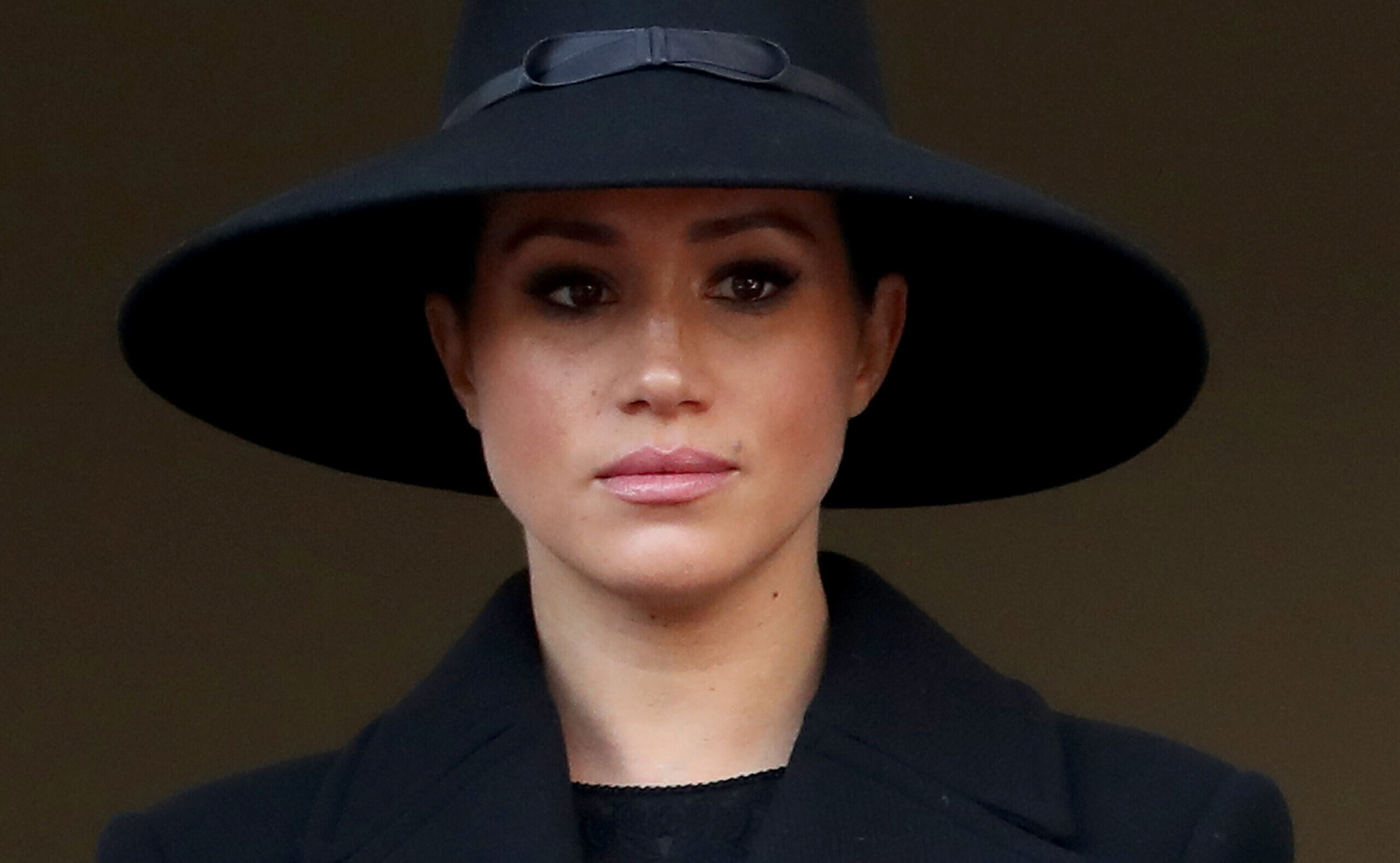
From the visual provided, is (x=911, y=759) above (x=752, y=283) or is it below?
below

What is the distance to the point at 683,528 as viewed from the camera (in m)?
1.82

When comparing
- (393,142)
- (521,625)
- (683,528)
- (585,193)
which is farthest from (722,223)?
(393,142)

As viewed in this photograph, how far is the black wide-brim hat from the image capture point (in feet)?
5.52

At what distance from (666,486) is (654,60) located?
304 mm

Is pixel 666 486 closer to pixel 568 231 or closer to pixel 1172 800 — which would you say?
pixel 568 231

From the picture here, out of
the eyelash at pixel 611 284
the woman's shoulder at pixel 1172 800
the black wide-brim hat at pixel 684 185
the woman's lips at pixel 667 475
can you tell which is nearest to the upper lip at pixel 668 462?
the woman's lips at pixel 667 475

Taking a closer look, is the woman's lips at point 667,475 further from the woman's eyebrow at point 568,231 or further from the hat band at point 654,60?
the hat band at point 654,60

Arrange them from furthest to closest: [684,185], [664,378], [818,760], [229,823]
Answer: [229,823] < [818,760] < [664,378] < [684,185]

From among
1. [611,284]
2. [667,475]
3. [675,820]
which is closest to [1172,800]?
[675,820]

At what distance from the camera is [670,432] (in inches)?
70.9

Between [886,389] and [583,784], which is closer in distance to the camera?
[583,784]

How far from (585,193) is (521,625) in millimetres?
395

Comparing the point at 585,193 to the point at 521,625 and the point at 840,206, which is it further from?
the point at 521,625

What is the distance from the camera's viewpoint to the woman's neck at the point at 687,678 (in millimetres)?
1938
